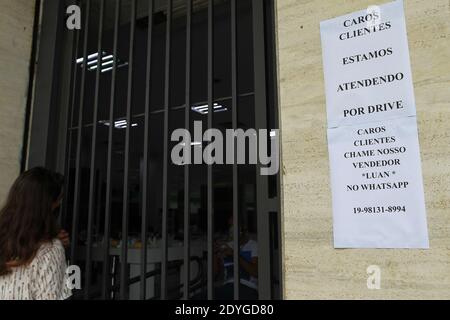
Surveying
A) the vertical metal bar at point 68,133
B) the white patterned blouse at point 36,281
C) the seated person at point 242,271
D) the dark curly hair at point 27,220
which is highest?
the vertical metal bar at point 68,133

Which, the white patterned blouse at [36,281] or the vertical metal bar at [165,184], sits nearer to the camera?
the white patterned blouse at [36,281]

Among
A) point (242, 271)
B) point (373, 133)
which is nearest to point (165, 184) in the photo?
point (373, 133)

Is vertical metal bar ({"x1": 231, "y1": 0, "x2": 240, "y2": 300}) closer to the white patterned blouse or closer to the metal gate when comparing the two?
the metal gate

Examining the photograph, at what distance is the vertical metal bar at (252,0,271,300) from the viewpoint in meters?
1.52

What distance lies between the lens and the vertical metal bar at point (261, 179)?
1.52 metres

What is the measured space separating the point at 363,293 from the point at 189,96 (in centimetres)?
110

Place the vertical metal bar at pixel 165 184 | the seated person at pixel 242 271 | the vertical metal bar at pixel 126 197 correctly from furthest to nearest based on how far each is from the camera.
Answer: the seated person at pixel 242 271, the vertical metal bar at pixel 126 197, the vertical metal bar at pixel 165 184

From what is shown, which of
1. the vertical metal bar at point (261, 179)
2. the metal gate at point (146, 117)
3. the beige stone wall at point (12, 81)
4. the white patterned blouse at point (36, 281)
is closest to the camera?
the white patterned blouse at point (36, 281)

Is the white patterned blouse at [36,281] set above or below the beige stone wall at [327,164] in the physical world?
below

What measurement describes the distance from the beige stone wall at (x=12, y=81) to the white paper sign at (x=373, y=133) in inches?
71.6

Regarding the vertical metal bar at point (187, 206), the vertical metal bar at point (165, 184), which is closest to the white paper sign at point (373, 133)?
the vertical metal bar at point (187, 206)

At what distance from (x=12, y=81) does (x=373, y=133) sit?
6.72 feet

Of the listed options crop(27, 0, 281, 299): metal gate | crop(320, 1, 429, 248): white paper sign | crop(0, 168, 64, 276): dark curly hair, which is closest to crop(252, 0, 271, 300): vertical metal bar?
crop(27, 0, 281, 299): metal gate

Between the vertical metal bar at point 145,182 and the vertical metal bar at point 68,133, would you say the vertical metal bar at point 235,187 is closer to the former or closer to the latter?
the vertical metal bar at point 145,182
